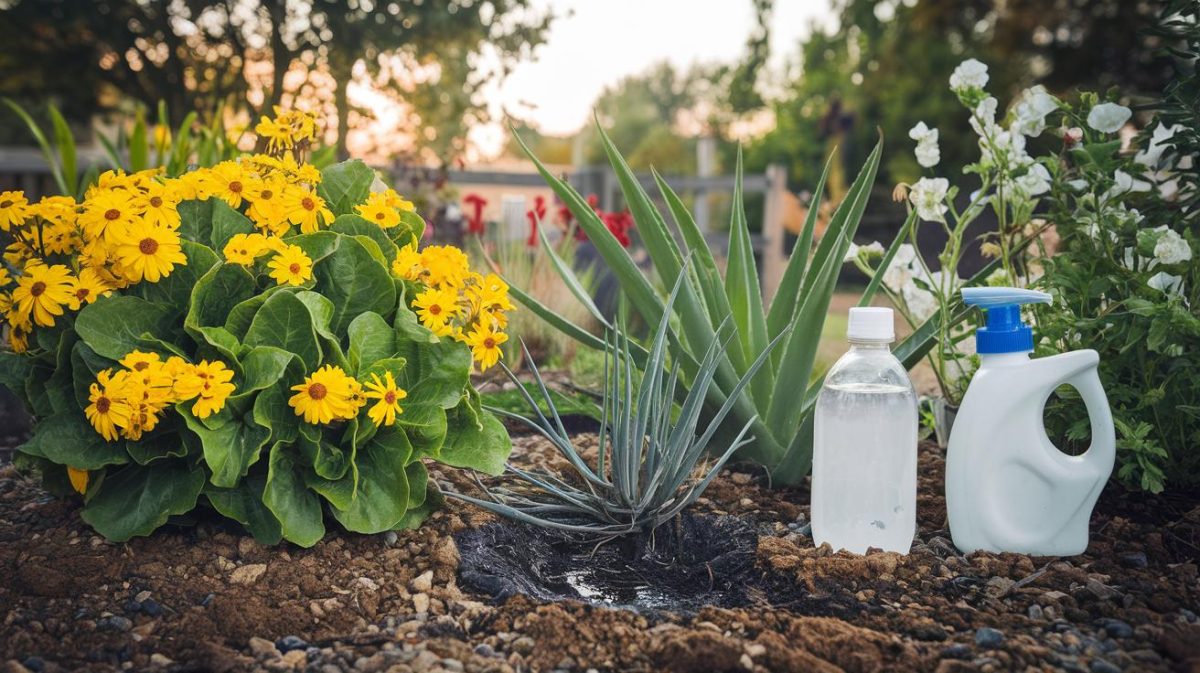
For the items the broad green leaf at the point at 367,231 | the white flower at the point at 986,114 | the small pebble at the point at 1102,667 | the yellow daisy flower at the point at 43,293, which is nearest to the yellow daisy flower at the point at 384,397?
the broad green leaf at the point at 367,231

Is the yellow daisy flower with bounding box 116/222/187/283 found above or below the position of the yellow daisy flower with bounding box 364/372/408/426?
above

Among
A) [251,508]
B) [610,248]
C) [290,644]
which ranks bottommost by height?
[290,644]

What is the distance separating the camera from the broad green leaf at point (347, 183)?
2.38 metres

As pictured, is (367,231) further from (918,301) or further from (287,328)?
(918,301)

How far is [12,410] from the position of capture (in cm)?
320

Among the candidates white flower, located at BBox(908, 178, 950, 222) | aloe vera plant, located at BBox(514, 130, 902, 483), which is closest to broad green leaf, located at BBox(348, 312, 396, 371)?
aloe vera plant, located at BBox(514, 130, 902, 483)

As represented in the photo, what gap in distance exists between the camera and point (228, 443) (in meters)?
1.96

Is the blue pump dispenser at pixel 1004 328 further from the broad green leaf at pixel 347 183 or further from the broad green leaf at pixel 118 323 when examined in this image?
the broad green leaf at pixel 118 323

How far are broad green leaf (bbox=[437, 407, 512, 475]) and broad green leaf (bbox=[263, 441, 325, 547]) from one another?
0.95ft

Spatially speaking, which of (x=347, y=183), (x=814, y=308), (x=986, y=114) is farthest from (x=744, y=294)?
(x=347, y=183)

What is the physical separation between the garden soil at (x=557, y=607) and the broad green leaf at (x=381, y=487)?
8cm

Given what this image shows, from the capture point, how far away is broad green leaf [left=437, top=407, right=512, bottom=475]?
2176 millimetres

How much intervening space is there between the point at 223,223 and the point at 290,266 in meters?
0.25

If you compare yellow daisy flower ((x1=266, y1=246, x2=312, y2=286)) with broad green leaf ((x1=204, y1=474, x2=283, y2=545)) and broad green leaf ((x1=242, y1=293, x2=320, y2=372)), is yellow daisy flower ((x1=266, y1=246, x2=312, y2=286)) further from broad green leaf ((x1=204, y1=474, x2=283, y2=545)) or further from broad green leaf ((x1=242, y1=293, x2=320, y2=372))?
broad green leaf ((x1=204, y1=474, x2=283, y2=545))
